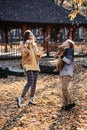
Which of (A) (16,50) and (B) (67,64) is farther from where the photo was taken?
(A) (16,50)

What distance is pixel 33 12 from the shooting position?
1151 inches

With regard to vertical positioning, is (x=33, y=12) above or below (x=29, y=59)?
above

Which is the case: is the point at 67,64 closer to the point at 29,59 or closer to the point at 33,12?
the point at 29,59

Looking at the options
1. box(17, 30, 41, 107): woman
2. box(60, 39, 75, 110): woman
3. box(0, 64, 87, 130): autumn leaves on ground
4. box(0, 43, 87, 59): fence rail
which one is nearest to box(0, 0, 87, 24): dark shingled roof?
box(0, 43, 87, 59): fence rail

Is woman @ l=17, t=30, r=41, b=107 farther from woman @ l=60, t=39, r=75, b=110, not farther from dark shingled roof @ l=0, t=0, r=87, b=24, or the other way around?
dark shingled roof @ l=0, t=0, r=87, b=24

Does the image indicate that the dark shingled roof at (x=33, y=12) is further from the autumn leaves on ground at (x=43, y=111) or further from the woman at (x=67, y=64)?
the woman at (x=67, y=64)

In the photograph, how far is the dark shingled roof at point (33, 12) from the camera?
2758 cm

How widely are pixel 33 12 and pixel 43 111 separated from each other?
845 inches

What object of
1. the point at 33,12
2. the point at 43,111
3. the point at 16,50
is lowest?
the point at 16,50

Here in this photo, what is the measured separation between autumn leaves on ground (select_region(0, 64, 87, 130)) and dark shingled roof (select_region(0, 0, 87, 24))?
51.5 feet

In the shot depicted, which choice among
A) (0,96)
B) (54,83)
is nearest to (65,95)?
(0,96)

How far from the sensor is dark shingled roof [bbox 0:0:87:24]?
90.5 ft

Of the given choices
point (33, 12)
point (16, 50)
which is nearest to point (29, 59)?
point (16, 50)

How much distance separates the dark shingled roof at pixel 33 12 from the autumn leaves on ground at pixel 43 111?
1569 centimetres
